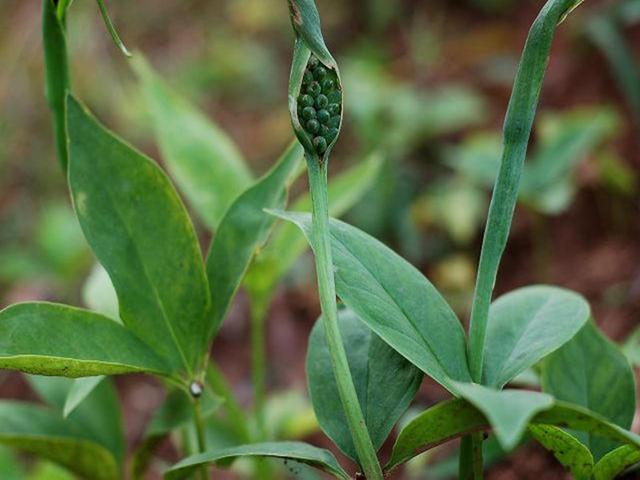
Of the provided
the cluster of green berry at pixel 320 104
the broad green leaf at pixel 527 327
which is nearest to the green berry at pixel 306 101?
the cluster of green berry at pixel 320 104

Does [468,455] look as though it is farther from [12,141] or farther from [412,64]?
[12,141]

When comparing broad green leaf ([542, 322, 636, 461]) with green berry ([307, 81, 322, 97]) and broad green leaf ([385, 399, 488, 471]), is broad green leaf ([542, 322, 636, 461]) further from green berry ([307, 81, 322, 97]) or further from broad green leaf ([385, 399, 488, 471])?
green berry ([307, 81, 322, 97])

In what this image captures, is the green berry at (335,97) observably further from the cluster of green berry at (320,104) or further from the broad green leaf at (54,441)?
the broad green leaf at (54,441)

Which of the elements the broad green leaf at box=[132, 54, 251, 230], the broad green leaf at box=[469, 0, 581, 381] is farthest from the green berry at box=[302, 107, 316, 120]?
the broad green leaf at box=[132, 54, 251, 230]

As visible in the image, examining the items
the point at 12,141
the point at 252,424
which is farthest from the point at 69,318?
the point at 12,141

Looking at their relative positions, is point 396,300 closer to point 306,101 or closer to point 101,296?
point 306,101

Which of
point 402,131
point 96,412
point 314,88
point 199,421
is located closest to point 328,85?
point 314,88

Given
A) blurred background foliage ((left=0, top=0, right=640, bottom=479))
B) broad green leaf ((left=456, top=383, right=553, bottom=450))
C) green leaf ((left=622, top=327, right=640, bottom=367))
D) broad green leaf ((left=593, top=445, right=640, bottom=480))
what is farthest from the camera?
blurred background foliage ((left=0, top=0, right=640, bottom=479))
